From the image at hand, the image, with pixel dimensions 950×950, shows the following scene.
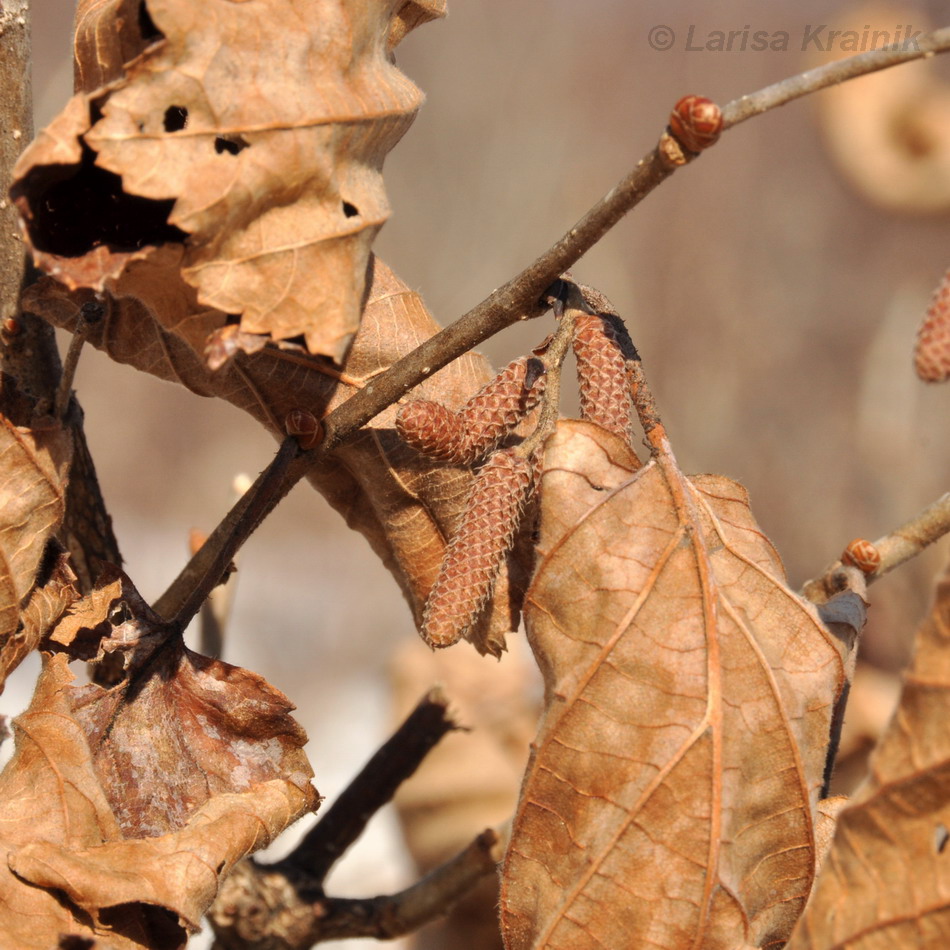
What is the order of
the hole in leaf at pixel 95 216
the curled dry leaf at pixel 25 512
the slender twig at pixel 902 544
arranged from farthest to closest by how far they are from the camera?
the slender twig at pixel 902 544 → the curled dry leaf at pixel 25 512 → the hole in leaf at pixel 95 216

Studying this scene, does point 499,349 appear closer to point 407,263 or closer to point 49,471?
point 407,263

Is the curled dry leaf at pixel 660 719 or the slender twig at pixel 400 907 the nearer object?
the curled dry leaf at pixel 660 719

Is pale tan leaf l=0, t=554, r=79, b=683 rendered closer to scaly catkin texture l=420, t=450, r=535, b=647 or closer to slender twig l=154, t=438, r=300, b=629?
slender twig l=154, t=438, r=300, b=629

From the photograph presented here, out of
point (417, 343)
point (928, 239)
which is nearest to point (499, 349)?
point (928, 239)

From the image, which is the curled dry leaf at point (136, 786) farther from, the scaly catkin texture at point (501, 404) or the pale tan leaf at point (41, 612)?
the scaly catkin texture at point (501, 404)


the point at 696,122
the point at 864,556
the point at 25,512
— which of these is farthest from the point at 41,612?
the point at 864,556

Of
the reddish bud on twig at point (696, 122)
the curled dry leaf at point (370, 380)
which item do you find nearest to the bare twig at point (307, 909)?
the curled dry leaf at point (370, 380)
